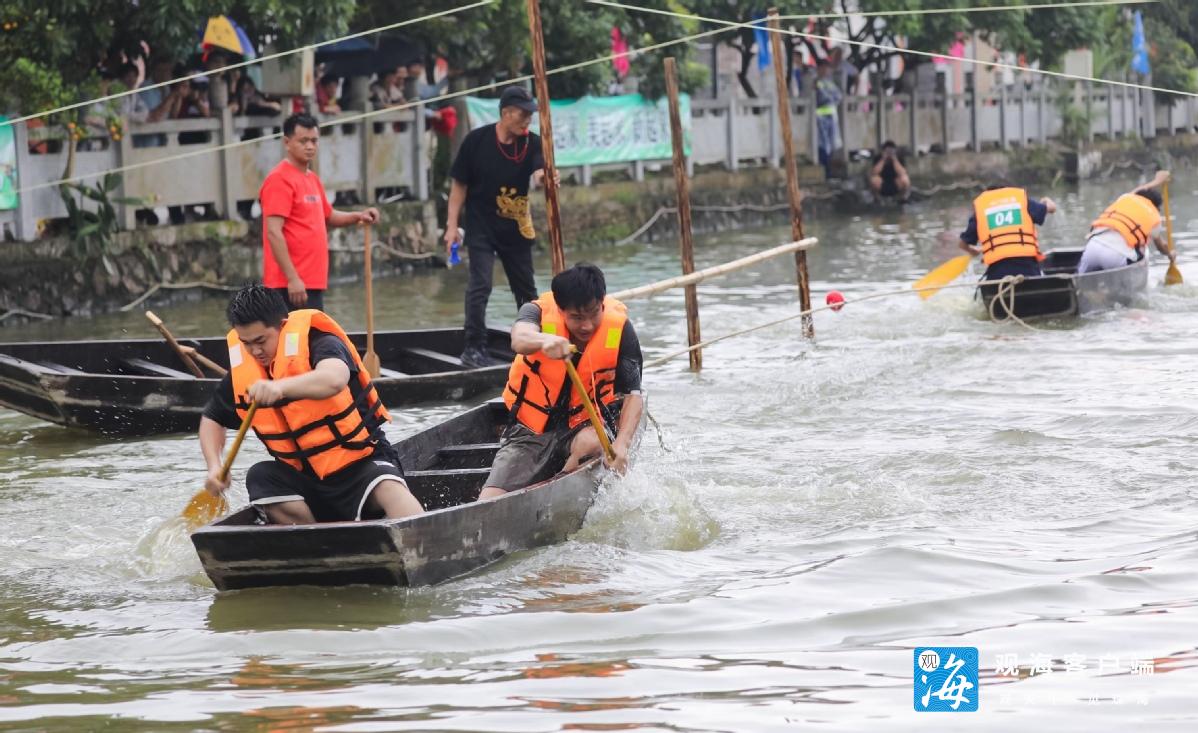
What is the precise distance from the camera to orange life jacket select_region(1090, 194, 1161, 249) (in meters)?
14.4

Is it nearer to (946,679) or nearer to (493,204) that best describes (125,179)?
(493,204)

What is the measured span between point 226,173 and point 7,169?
2.81 meters

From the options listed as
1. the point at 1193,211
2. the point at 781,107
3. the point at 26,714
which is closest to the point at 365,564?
the point at 26,714

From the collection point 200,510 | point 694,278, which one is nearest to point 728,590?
point 200,510

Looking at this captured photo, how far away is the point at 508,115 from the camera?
1074 cm

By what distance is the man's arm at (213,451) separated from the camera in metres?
6.69

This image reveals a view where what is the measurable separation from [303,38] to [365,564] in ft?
34.0

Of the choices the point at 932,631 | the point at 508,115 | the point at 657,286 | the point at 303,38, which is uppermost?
the point at 303,38

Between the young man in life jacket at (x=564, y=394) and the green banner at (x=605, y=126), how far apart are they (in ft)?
42.5

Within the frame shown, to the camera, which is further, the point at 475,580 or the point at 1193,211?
the point at 1193,211

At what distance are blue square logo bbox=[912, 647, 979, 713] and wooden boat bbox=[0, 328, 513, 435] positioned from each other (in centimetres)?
541

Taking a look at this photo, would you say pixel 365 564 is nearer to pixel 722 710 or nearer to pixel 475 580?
pixel 475 580

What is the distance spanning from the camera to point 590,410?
7.30m

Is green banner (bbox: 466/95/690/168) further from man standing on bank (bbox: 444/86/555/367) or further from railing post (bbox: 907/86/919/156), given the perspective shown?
man standing on bank (bbox: 444/86/555/367)
